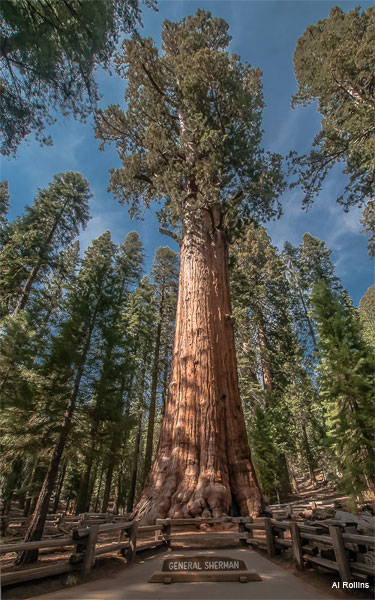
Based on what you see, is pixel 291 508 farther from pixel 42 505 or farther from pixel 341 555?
pixel 341 555

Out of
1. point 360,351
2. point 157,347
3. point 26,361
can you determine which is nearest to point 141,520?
point 26,361

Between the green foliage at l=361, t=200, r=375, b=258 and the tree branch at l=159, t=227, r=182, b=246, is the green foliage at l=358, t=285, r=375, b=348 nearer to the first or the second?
the green foliage at l=361, t=200, r=375, b=258

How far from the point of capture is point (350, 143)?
9.70 meters

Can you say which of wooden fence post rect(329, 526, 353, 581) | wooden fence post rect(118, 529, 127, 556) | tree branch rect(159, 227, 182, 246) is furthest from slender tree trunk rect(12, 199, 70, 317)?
wooden fence post rect(329, 526, 353, 581)

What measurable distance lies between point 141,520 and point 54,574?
2.42 metres

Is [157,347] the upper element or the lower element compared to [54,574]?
upper

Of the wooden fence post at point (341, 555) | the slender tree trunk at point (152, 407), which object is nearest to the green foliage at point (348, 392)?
the wooden fence post at point (341, 555)

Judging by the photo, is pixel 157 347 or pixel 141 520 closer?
pixel 141 520

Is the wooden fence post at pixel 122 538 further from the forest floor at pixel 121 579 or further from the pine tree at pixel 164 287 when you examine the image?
the pine tree at pixel 164 287

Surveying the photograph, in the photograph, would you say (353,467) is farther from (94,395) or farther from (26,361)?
(26,361)

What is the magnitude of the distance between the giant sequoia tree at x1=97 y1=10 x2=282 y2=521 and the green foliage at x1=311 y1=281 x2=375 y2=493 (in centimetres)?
559

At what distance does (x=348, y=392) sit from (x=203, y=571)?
9.18 metres

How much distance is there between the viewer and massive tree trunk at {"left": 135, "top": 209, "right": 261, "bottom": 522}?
5453 millimetres

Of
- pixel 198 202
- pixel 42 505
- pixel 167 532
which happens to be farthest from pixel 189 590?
pixel 198 202
